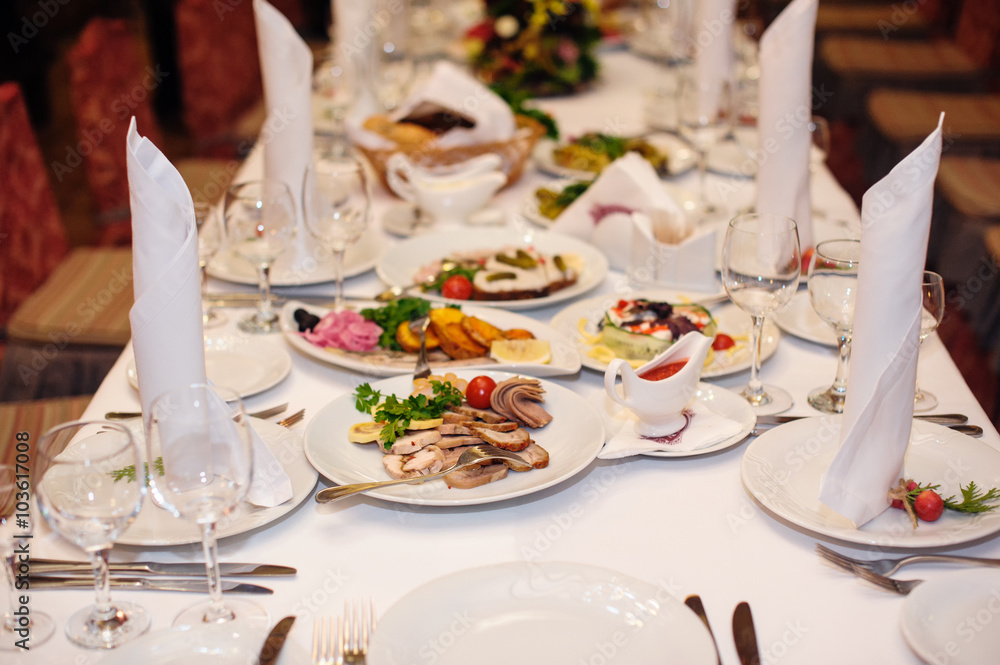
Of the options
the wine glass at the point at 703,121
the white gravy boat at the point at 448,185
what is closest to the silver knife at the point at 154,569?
the white gravy boat at the point at 448,185

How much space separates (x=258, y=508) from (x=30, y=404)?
1330 millimetres

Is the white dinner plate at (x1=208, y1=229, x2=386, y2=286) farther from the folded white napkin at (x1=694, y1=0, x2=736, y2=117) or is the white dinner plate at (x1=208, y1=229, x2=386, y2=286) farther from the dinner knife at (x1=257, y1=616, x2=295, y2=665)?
the folded white napkin at (x1=694, y1=0, x2=736, y2=117)

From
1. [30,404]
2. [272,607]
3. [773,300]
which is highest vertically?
[773,300]

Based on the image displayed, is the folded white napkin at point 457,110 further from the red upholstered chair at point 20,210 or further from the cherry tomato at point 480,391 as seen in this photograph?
the cherry tomato at point 480,391

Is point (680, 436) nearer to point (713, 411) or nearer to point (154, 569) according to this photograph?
point (713, 411)

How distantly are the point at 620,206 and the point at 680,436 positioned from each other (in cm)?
88

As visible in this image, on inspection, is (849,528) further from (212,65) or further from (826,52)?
(826,52)

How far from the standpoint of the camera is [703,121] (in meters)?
2.41

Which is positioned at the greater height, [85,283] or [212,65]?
[212,65]

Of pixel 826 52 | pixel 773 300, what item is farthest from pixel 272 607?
pixel 826 52

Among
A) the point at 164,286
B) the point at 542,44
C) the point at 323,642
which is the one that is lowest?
the point at 323,642

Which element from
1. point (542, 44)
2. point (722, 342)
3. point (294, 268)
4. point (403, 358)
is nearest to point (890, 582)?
point (722, 342)

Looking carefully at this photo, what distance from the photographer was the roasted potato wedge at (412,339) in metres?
1.71

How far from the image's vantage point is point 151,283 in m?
1.21
